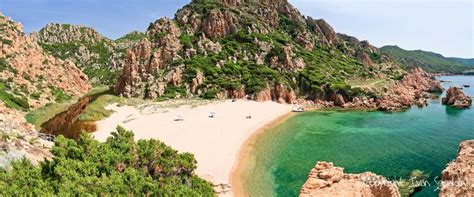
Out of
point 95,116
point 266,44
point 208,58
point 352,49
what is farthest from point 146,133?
point 352,49

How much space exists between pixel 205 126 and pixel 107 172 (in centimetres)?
3525

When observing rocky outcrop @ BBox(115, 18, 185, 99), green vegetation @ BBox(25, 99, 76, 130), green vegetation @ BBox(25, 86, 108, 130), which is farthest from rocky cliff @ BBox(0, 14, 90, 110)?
rocky outcrop @ BBox(115, 18, 185, 99)

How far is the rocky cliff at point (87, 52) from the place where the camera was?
514 ft

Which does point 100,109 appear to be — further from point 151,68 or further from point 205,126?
point 151,68

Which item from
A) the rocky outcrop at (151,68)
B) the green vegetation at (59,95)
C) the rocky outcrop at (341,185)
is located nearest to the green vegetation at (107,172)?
Result: the rocky outcrop at (341,185)

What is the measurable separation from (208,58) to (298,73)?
25696mm

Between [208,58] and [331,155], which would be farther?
[208,58]

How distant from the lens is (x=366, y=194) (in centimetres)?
1778

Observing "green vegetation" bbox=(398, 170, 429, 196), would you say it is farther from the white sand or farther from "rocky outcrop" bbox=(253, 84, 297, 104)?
"rocky outcrop" bbox=(253, 84, 297, 104)

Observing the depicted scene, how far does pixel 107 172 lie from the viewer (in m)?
23.1

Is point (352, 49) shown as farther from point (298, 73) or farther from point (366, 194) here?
point (366, 194)

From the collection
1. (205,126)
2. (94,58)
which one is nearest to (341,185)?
(205,126)

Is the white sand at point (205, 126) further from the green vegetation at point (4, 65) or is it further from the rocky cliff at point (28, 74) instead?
the green vegetation at point (4, 65)

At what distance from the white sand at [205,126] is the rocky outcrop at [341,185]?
558 inches
